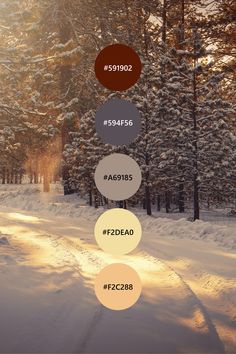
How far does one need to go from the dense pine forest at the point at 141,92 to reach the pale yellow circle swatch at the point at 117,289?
25.7 ft

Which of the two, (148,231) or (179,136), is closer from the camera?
(148,231)

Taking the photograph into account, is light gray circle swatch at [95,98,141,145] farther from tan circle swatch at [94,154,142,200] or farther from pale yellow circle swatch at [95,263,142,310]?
pale yellow circle swatch at [95,263,142,310]

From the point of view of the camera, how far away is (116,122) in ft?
17.2

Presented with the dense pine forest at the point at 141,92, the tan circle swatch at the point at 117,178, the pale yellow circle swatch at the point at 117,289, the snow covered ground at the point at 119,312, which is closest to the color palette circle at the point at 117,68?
the tan circle swatch at the point at 117,178

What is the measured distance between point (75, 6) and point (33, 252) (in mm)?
10659

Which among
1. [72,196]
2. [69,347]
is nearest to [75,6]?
[72,196]

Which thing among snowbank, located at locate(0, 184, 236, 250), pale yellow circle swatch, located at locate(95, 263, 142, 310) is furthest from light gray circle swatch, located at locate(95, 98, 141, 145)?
snowbank, located at locate(0, 184, 236, 250)

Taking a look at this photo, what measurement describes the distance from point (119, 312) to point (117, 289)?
11.7 inches

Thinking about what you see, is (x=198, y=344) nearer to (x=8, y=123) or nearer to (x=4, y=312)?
A: (x=4, y=312)

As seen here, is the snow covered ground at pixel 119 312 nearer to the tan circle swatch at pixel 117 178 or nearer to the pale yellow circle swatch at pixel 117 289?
the pale yellow circle swatch at pixel 117 289

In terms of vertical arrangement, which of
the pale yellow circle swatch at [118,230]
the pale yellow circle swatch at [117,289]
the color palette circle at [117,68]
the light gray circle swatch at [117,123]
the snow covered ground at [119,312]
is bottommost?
the snow covered ground at [119,312]

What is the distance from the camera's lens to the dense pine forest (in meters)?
14.0

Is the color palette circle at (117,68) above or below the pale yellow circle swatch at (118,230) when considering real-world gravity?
above

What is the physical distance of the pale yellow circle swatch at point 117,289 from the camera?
5.50m
